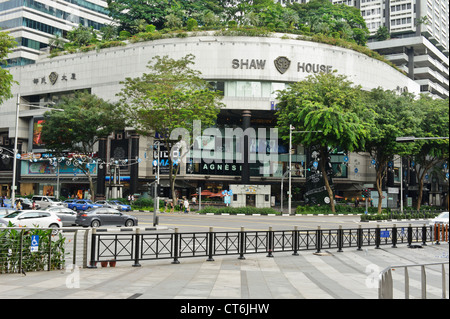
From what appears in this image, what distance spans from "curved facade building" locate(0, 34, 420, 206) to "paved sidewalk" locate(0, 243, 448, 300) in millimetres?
42138

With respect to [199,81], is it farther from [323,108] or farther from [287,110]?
[323,108]

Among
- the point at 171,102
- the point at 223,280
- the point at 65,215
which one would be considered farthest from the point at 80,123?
the point at 223,280

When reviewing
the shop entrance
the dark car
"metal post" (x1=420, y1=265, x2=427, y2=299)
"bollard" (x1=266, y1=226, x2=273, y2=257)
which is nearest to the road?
the dark car

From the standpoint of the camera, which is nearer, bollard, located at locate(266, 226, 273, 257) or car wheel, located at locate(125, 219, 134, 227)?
bollard, located at locate(266, 226, 273, 257)

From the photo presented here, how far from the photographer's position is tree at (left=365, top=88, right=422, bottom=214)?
50125 mm

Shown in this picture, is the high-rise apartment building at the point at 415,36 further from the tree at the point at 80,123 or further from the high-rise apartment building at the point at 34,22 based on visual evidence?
the tree at the point at 80,123

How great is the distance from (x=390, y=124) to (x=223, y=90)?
22.5 meters

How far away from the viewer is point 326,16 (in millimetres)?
84562

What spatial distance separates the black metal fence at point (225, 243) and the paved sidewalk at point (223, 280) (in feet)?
1.38

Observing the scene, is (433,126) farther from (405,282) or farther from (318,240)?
(405,282)

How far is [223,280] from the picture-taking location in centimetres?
1261

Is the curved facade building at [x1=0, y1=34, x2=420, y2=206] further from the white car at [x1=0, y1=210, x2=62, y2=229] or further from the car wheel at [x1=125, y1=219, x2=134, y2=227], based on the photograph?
the white car at [x1=0, y1=210, x2=62, y2=229]

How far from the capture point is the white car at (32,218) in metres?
24.9
